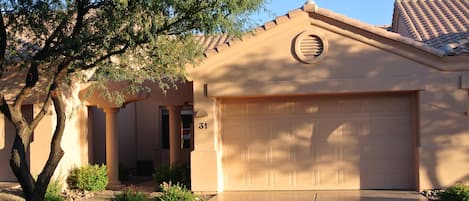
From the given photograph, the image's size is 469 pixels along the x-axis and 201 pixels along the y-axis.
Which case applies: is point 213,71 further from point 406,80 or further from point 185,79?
point 406,80

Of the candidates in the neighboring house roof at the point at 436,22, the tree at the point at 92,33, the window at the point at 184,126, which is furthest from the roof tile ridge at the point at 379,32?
the window at the point at 184,126

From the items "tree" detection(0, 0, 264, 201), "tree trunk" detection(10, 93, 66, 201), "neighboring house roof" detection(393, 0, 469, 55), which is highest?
"neighboring house roof" detection(393, 0, 469, 55)

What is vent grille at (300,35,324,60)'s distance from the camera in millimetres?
13945

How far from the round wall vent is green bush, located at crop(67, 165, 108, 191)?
19.5 ft

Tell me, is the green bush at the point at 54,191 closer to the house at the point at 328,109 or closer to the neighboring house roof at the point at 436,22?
the house at the point at 328,109

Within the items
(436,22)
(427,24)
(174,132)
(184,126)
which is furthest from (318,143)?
(184,126)

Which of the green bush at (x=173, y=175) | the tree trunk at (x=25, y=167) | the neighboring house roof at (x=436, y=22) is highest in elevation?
the neighboring house roof at (x=436, y=22)

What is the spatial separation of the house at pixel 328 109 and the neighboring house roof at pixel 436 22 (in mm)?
107

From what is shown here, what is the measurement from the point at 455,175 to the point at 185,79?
257 inches

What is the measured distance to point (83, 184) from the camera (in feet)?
49.9

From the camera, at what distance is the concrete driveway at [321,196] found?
1296 cm

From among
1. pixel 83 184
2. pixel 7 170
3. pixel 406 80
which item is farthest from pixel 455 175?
pixel 7 170

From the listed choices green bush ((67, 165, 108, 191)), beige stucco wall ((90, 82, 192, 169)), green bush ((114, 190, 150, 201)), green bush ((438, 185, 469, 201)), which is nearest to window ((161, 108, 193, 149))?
beige stucco wall ((90, 82, 192, 169))

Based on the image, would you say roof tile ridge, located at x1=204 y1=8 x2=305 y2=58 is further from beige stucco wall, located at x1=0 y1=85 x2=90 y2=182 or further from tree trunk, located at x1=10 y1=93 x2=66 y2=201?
tree trunk, located at x1=10 y1=93 x2=66 y2=201
